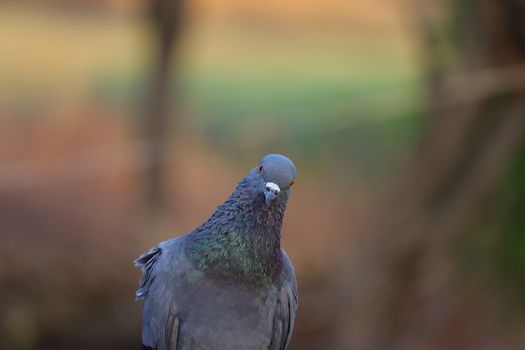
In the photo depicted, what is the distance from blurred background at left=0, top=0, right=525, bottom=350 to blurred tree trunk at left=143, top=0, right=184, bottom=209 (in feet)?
0.07

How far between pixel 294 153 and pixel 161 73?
304 cm

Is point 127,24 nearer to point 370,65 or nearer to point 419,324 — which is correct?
point 370,65

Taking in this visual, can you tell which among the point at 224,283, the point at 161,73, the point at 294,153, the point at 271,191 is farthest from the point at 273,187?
the point at 294,153

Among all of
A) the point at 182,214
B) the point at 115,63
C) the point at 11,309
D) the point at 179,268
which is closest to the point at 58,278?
the point at 11,309

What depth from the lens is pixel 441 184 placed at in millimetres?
6973

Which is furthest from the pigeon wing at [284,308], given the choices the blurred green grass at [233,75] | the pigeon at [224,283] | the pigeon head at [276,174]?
the blurred green grass at [233,75]

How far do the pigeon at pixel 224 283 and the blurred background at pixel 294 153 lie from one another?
3903 mm

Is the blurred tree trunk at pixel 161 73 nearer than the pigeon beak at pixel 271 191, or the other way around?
the pigeon beak at pixel 271 191

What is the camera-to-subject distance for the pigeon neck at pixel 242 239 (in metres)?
2.84

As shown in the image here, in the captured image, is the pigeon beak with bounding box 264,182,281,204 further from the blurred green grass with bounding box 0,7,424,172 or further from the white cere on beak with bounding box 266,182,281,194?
the blurred green grass with bounding box 0,7,424,172

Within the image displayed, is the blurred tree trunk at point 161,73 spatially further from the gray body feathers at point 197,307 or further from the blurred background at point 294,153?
the gray body feathers at point 197,307

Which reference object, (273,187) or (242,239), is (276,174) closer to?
(273,187)

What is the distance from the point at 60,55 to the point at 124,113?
121cm

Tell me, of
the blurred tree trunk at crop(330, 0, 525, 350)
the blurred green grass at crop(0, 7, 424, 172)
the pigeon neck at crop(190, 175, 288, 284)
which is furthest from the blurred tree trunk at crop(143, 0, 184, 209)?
the pigeon neck at crop(190, 175, 288, 284)
